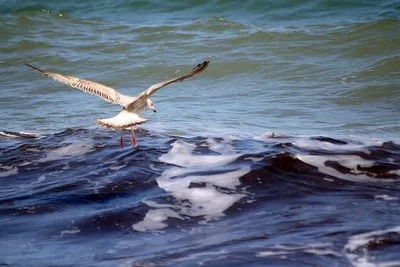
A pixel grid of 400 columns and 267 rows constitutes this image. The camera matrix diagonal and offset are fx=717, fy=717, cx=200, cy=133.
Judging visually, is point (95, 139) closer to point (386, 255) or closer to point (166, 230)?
point (166, 230)

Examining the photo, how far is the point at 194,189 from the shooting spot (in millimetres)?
5500

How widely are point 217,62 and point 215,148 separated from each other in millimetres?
6441

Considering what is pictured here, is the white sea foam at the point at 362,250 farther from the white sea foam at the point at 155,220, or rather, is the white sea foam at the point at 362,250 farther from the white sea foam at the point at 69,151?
the white sea foam at the point at 69,151

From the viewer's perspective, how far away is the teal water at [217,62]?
9.28 metres

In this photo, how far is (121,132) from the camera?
7695 mm

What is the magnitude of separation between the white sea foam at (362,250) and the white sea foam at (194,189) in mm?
1069

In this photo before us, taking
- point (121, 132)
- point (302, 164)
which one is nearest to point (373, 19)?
point (121, 132)

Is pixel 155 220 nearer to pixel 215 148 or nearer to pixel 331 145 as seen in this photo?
pixel 215 148

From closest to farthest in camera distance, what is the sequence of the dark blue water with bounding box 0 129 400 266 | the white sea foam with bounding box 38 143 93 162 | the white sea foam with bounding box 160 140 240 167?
1. the dark blue water with bounding box 0 129 400 266
2. the white sea foam with bounding box 160 140 240 167
3. the white sea foam with bounding box 38 143 93 162

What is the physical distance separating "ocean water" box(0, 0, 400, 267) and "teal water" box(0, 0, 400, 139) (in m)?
0.05

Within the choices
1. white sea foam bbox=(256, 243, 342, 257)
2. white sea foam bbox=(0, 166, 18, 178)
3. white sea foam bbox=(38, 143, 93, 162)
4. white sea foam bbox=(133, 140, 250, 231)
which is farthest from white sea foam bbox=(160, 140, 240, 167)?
white sea foam bbox=(256, 243, 342, 257)

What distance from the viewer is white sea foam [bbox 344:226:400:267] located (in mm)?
3868

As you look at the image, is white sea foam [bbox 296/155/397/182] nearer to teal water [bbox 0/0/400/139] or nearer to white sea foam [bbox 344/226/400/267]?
white sea foam [bbox 344/226/400/267]

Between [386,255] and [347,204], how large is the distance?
1.04m
